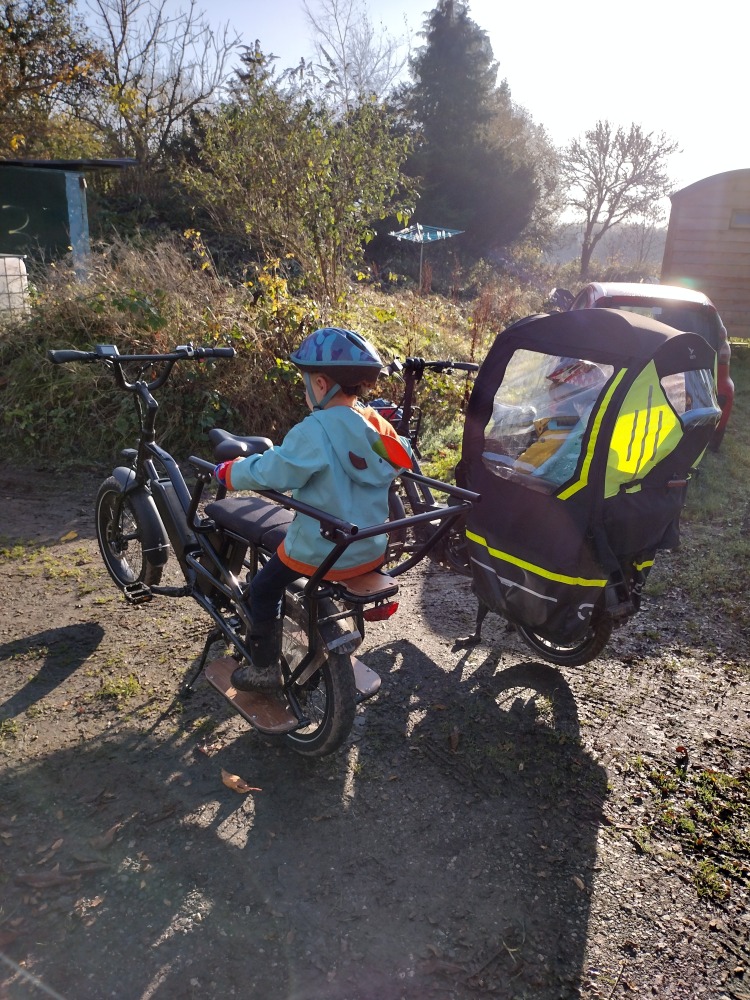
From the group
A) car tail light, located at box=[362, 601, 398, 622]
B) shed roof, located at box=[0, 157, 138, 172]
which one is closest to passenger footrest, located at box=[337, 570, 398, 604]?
car tail light, located at box=[362, 601, 398, 622]

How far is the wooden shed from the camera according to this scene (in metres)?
13.7

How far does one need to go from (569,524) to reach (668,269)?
1345 centimetres

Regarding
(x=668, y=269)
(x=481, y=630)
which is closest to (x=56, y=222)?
(x=668, y=269)

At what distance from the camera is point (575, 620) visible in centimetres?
319

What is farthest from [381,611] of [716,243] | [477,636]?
[716,243]

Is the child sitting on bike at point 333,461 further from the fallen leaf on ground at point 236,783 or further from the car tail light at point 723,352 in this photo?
the car tail light at point 723,352

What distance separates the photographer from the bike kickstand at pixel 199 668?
3344mm

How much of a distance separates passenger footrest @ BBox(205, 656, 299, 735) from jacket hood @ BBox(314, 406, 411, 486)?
106 centimetres

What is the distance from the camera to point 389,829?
106 inches

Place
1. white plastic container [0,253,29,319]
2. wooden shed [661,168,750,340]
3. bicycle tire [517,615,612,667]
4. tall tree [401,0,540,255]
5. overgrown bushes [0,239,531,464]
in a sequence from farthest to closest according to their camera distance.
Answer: tall tree [401,0,540,255] → wooden shed [661,168,750,340] → white plastic container [0,253,29,319] → overgrown bushes [0,239,531,464] → bicycle tire [517,615,612,667]

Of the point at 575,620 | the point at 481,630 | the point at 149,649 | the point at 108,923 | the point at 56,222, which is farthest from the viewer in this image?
the point at 56,222

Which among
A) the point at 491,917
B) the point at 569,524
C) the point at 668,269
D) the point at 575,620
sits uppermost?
the point at 668,269

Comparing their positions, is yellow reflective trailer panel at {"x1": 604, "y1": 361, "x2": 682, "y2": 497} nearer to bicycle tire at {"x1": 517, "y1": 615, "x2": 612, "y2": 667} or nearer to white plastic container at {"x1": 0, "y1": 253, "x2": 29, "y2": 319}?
bicycle tire at {"x1": 517, "y1": 615, "x2": 612, "y2": 667}

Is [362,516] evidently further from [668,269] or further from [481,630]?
[668,269]
